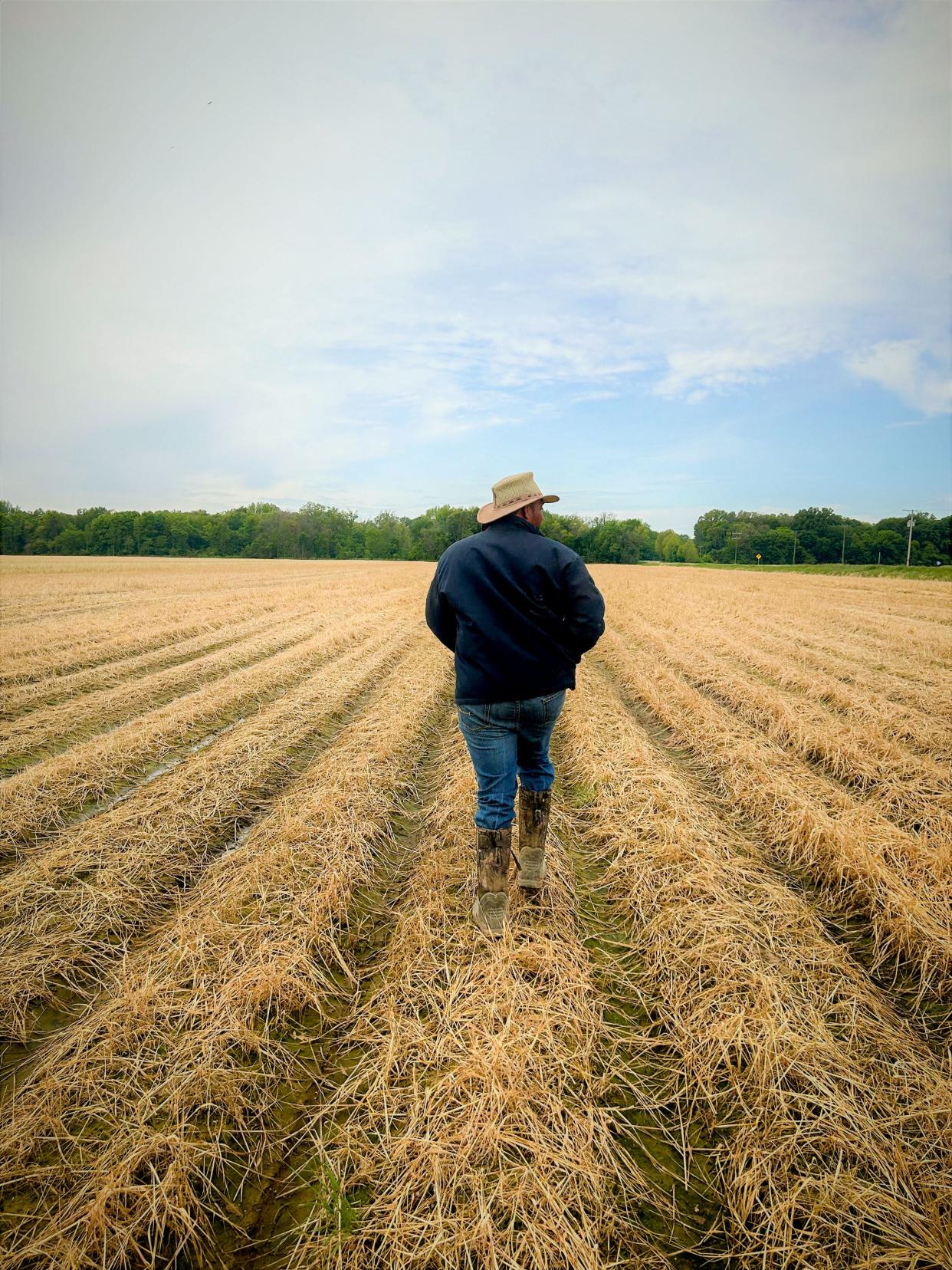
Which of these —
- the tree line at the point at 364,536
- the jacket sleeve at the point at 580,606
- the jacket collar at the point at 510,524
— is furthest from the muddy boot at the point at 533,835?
the tree line at the point at 364,536

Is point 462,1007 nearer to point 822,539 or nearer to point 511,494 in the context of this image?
point 511,494

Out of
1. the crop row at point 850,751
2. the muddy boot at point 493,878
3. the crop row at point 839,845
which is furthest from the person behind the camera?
the crop row at point 850,751

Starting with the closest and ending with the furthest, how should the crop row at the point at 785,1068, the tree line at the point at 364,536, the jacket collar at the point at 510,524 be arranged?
the crop row at the point at 785,1068 < the jacket collar at the point at 510,524 < the tree line at the point at 364,536

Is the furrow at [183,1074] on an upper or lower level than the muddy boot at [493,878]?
lower

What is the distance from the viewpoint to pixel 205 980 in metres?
3.03

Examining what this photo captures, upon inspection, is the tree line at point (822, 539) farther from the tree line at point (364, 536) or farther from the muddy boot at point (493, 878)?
the muddy boot at point (493, 878)

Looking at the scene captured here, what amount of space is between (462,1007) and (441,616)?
82.1 inches

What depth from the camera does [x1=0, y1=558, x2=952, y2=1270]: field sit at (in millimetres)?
2002

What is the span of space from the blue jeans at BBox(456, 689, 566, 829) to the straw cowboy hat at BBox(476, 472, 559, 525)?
3.60ft

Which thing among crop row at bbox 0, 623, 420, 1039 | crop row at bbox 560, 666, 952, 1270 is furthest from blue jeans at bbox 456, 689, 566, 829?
crop row at bbox 0, 623, 420, 1039

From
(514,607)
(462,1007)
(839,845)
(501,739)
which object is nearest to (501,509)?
(514,607)

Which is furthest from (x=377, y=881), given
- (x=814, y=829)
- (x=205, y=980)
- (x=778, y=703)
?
(x=778, y=703)

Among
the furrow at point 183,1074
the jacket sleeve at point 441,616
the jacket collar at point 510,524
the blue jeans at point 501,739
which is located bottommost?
the furrow at point 183,1074

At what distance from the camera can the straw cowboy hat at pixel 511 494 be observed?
3250 mm
